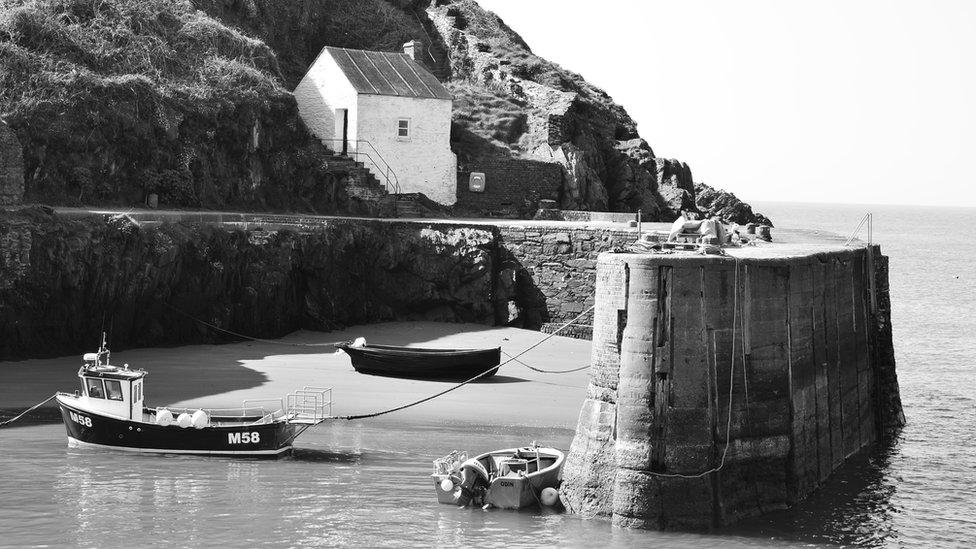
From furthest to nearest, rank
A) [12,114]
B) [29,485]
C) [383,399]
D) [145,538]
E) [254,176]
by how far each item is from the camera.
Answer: [254,176] → [12,114] → [383,399] → [29,485] → [145,538]

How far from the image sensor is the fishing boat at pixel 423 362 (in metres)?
31.9

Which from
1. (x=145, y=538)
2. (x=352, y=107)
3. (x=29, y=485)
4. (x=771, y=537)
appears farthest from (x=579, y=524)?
(x=352, y=107)

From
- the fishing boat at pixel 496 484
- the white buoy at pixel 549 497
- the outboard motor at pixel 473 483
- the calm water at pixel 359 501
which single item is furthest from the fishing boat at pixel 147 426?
the white buoy at pixel 549 497

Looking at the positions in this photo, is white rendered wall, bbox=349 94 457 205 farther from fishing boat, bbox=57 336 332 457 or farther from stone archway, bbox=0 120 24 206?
fishing boat, bbox=57 336 332 457

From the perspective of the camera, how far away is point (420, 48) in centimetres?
5250

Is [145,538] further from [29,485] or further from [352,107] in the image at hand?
[352,107]

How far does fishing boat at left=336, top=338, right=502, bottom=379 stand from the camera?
3189 centimetres

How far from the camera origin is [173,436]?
23.9 metres

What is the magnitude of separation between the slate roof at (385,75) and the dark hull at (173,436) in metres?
23.3

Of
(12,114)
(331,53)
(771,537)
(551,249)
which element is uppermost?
(331,53)

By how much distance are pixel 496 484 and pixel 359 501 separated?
7.29 feet

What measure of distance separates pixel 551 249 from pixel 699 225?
14482 mm

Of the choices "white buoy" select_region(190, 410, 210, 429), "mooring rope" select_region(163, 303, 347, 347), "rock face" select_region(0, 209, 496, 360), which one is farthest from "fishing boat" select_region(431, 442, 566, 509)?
"rock face" select_region(0, 209, 496, 360)

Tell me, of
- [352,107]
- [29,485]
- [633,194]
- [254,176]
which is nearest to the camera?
[29,485]
